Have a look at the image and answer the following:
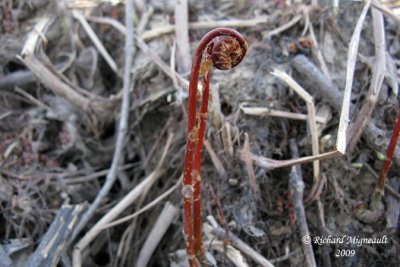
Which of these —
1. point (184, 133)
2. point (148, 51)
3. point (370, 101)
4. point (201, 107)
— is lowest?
point (184, 133)

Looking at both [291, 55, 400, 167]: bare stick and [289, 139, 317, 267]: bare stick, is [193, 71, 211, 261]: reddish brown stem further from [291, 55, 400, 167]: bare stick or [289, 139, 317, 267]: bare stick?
[291, 55, 400, 167]: bare stick

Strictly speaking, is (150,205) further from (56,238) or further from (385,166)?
(385,166)

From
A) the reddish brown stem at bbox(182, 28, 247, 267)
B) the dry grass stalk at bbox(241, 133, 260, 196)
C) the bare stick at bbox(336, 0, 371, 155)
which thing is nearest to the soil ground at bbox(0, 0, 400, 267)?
the dry grass stalk at bbox(241, 133, 260, 196)

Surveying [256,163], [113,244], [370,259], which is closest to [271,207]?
[256,163]

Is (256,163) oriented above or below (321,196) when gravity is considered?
above

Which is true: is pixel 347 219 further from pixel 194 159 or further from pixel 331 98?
pixel 194 159

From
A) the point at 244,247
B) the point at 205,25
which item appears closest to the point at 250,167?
the point at 244,247
